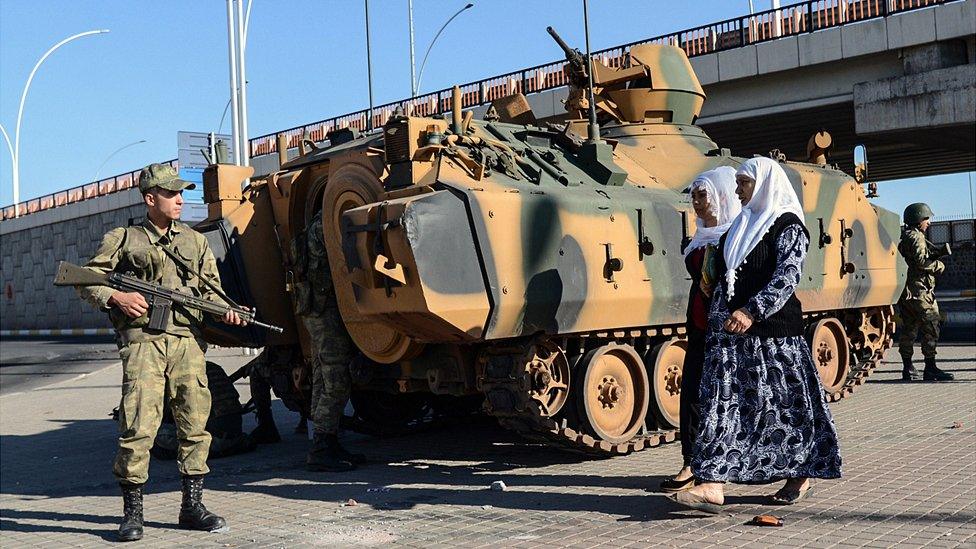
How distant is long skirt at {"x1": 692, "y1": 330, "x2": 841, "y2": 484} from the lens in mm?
6008

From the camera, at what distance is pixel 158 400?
253 inches

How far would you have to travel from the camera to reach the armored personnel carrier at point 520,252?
7.36 metres

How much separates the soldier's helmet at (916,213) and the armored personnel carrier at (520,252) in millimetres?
2600

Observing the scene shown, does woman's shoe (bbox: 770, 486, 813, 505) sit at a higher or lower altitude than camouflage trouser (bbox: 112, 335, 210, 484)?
lower

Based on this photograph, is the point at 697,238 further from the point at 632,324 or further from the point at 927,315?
the point at 927,315

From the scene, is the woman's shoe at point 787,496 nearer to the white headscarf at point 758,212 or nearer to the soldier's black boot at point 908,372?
the white headscarf at point 758,212

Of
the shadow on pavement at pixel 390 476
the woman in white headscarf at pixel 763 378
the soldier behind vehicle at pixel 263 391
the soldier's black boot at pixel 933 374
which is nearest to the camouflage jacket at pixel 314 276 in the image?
the shadow on pavement at pixel 390 476

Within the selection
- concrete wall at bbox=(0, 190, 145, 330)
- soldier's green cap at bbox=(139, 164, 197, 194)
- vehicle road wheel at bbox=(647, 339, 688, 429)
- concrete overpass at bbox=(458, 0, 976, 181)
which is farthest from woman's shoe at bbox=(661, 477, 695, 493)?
concrete wall at bbox=(0, 190, 145, 330)

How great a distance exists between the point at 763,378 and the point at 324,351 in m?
3.86

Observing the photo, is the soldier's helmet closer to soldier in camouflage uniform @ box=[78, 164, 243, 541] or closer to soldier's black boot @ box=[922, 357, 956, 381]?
soldier's black boot @ box=[922, 357, 956, 381]

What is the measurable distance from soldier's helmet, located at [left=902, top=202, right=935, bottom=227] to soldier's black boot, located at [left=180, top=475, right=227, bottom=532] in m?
9.80

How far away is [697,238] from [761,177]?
657 mm

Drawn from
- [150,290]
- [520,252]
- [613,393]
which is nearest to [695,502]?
[520,252]

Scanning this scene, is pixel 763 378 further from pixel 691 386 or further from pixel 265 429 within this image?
pixel 265 429
